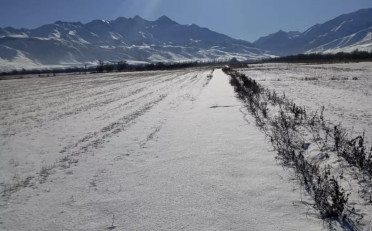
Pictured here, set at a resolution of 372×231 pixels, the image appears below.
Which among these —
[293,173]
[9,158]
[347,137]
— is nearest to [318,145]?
[347,137]

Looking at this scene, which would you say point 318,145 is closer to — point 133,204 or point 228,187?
point 228,187

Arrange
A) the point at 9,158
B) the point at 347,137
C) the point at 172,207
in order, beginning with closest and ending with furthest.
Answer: the point at 172,207
the point at 9,158
the point at 347,137

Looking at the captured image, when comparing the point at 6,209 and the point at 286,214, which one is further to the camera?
the point at 6,209

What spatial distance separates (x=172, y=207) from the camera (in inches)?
204

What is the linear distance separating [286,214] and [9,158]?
689 centimetres

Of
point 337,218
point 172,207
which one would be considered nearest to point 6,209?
point 172,207

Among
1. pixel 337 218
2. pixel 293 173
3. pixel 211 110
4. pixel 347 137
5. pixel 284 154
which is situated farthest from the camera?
pixel 211 110

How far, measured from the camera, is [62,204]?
17.6ft

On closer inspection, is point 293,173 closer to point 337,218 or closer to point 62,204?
point 337,218

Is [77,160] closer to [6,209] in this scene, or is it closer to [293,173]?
[6,209]

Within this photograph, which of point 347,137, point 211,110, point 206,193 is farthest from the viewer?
point 211,110

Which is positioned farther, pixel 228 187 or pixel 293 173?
pixel 293 173

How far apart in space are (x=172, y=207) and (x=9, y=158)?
531 cm

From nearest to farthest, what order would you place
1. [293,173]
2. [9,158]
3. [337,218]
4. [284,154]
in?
[337,218] < [293,173] < [284,154] < [9,158]
